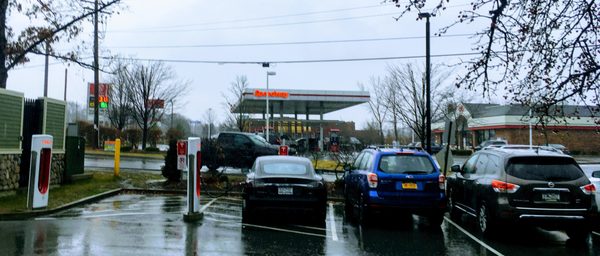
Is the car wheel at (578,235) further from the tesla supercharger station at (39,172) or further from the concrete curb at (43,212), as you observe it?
the tesla supercharger station at (39,172)

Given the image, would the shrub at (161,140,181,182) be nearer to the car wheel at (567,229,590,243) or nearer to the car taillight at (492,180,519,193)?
the car taillight at (492,180,519,193)

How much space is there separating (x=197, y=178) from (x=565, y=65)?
7.64 metres

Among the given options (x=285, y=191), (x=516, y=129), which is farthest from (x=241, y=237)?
(x=516, y=129)

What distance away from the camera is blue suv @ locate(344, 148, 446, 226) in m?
9.63

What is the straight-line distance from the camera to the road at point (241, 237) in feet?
24.2

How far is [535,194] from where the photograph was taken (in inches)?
333

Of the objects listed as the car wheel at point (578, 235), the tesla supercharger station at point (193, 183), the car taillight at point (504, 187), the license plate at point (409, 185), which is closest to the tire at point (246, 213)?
the tesla supercharger station at point (193, 183)

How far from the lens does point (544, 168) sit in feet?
28.7

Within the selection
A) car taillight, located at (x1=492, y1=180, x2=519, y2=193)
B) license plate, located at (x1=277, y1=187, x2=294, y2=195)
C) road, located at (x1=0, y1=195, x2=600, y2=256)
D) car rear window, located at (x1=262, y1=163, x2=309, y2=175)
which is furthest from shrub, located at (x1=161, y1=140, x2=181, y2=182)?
car taillight, located at (x1=492, y1=180, x2=519, y2=193)

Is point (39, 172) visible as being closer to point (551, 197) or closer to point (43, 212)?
point (43, 212)

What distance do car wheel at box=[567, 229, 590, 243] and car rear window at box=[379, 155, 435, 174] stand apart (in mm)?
2747

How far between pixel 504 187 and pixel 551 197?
795 mm

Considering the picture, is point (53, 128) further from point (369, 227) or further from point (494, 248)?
point (494, 248)

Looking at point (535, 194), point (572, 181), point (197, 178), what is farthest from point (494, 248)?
point (197, 178)
